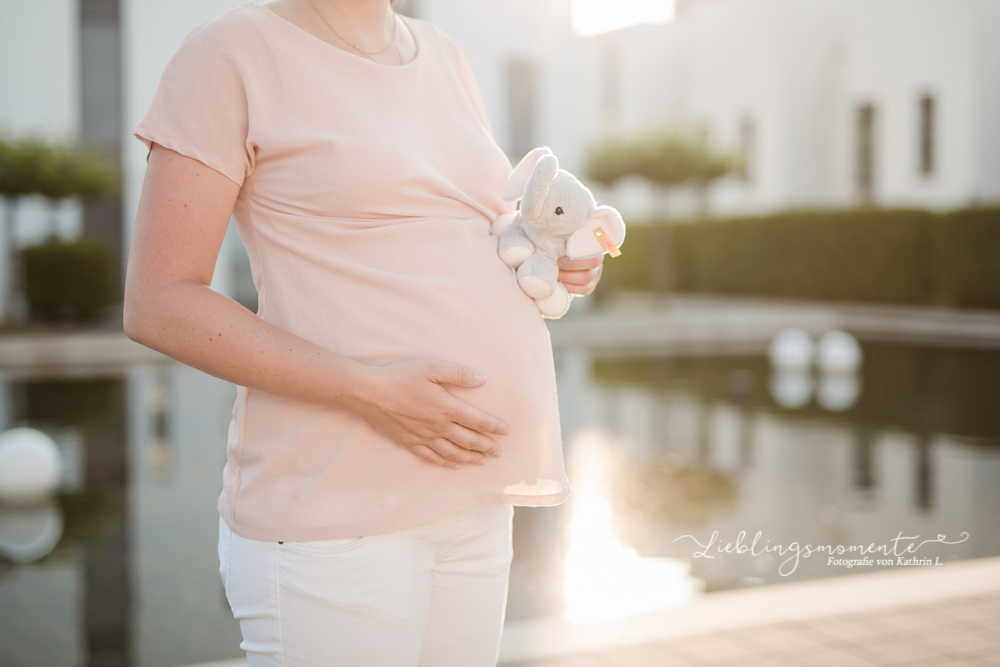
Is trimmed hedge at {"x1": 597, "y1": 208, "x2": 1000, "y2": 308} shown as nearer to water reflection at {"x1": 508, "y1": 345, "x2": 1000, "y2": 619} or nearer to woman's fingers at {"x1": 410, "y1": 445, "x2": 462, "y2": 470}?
water reflection at {"x1": 508, "y1": 345, "x2": 1000, "y2": 619}

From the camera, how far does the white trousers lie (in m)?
1.23

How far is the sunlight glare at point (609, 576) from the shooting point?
12.7 feet

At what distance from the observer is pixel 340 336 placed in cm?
130

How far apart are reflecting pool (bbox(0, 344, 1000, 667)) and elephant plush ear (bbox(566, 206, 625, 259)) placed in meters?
2.54

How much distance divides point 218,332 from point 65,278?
1466 cm

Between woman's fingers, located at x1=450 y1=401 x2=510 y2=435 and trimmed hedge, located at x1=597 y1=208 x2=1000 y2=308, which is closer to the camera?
woman's fingers, located at x1=450 y1=401 x2=510 y2=435

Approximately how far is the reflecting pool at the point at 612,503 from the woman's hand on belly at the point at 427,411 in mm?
2472

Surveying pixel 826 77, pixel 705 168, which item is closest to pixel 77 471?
pixel 705 168

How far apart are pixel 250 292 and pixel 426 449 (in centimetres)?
1625

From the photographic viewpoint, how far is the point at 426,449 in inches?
50.9

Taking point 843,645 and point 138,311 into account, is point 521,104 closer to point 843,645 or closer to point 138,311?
point 843,645

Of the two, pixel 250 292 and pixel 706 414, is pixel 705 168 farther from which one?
pixel 706 414

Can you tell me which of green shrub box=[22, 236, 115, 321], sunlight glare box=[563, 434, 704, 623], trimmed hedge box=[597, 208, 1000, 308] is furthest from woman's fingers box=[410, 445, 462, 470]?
trimmed hedge box=[597, 208, 1000, 308]

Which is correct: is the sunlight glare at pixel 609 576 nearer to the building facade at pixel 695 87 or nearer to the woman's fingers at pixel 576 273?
the woman's fingers at pixel 576 273
